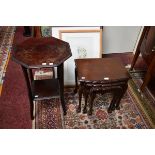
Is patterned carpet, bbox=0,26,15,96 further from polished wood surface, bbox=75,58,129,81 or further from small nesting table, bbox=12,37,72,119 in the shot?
polished wood surface, bbox=75,58,129,81

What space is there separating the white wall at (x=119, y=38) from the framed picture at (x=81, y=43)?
1.78ft

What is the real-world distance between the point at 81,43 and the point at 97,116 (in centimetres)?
86

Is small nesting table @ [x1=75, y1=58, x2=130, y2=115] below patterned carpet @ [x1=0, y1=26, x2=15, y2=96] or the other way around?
the other way around

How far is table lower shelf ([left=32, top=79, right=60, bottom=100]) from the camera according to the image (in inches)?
73.5

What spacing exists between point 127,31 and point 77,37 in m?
1.01

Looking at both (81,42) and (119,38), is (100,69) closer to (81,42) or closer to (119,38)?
(81,42)

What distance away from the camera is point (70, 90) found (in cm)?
238

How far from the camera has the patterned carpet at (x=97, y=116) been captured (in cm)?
198

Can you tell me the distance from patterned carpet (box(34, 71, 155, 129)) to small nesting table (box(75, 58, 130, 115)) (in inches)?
10.7

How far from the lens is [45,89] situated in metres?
1.95

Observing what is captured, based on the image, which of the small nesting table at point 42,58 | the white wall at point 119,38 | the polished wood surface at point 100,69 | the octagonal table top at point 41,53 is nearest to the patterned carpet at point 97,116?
the small nesting table at point 42,58

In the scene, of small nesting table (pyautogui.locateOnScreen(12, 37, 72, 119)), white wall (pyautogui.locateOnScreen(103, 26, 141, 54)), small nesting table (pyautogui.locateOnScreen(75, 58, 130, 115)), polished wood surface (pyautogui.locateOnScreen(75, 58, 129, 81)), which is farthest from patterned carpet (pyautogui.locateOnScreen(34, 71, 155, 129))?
white wall (pyautogui.locateOnScreen(103, 26, 141, 54))

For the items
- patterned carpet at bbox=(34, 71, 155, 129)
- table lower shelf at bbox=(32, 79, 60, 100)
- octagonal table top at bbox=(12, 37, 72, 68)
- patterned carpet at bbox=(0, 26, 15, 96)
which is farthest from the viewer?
patterned carpet at bbox=(0, 26, 15, 96)
